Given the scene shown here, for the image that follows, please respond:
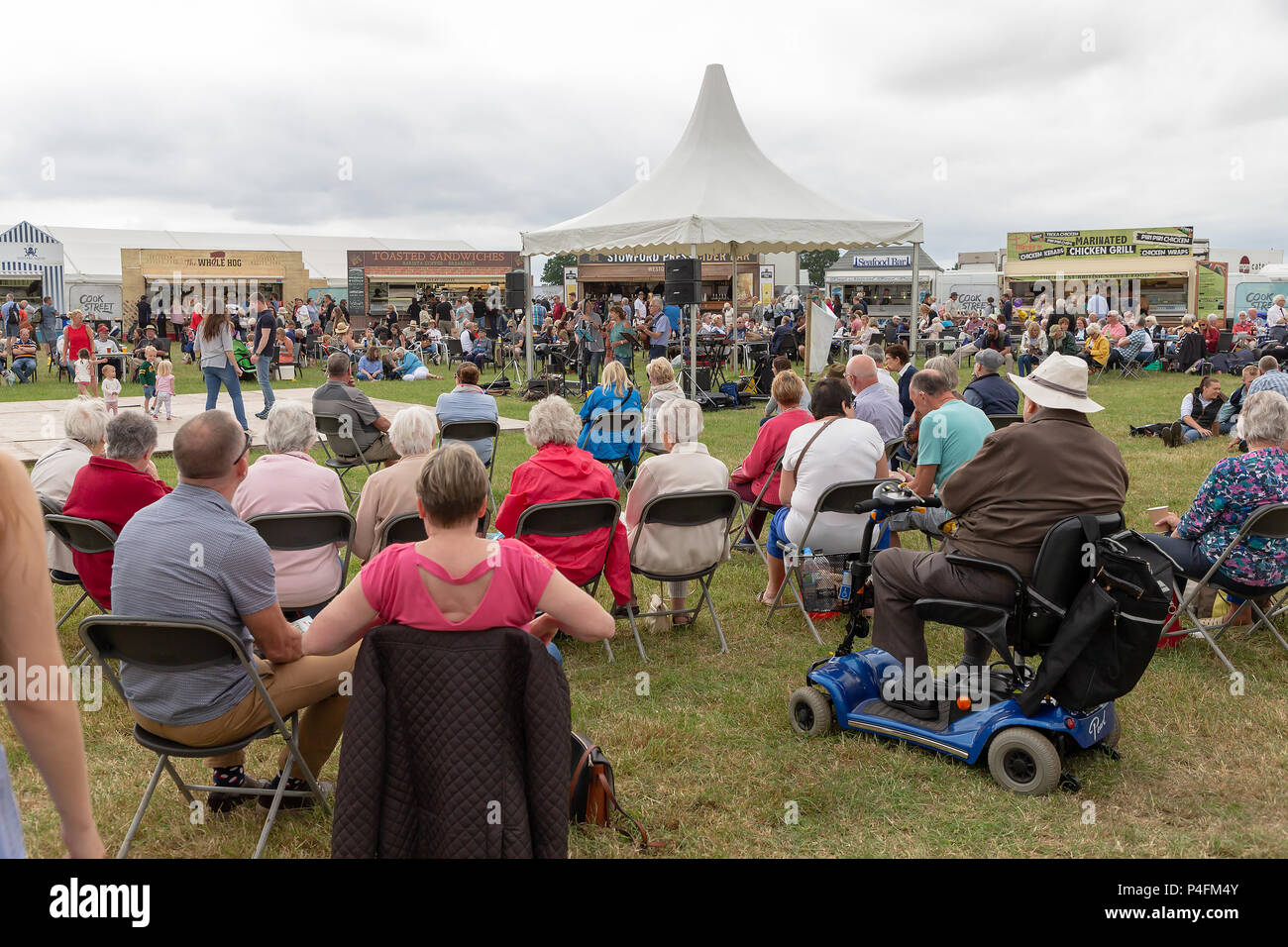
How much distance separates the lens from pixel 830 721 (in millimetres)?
3898

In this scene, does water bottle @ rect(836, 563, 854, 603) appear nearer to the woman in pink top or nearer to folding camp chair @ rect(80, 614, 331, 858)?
the woman in pink top

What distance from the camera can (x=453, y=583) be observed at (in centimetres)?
245

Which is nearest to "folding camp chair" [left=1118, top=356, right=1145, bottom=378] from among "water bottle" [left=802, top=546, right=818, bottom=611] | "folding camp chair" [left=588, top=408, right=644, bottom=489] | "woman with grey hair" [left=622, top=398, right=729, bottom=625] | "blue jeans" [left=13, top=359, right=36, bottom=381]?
"folding camp chair" [left=588, top=408, right=644, bottom=489]

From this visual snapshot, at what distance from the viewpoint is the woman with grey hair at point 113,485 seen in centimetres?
410

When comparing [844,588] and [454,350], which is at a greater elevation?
[454,350]

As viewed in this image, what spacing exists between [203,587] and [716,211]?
10.7 m

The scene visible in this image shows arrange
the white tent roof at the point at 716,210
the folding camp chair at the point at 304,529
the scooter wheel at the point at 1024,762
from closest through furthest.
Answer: the scooter wheel at the point at 1024,762
the folding camp chair at the point at 304,529
the white tent roof at the point at 716,210

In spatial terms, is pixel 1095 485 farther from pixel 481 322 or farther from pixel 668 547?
pixel 481 322

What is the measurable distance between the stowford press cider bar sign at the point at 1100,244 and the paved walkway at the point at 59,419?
1204 inches

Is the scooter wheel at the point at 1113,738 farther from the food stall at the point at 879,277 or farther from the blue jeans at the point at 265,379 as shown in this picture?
the food stall at the point at 879,277

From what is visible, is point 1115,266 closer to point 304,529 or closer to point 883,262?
point 883,262

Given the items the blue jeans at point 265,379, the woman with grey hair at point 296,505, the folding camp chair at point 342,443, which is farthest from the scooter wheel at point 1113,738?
the blue jeans at point 265,379

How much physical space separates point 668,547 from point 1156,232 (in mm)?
37069

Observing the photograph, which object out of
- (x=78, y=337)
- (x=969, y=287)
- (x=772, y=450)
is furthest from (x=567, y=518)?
(x=969, y=287)
